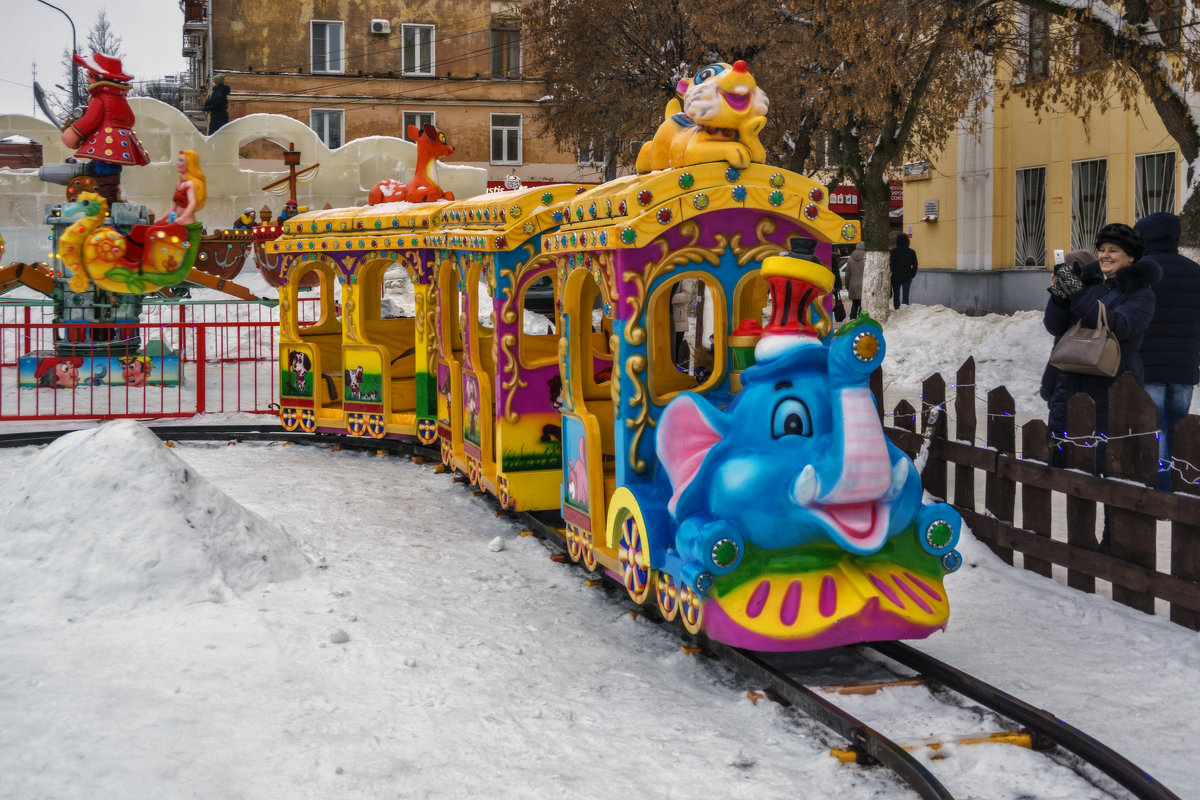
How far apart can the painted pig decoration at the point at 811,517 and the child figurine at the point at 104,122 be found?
1249 cm

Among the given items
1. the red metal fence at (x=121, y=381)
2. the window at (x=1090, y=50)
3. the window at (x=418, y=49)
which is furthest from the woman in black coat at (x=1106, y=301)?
the window at (x=418, y=49)

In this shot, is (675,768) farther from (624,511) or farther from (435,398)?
(435,398)

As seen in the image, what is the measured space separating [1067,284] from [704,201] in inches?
106

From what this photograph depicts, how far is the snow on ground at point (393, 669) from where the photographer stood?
4.75 meters

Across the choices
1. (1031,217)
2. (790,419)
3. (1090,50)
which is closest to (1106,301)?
(790,419)

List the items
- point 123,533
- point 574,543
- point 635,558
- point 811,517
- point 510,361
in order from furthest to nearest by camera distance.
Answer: point 510,361 → point 574,543 → point 123,533 → point 635,558 → point 811,517

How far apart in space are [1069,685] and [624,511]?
2295 millimetres

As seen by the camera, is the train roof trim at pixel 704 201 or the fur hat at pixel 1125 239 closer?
the train roof trim at pixel 704 201

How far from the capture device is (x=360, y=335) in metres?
12.7

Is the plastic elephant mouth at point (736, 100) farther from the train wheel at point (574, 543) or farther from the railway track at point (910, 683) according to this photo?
the railway track at point (910, 683)

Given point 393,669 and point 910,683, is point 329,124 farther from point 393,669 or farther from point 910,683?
point 910,683

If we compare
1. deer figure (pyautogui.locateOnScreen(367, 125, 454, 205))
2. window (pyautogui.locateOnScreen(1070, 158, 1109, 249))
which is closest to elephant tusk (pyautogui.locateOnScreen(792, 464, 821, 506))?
deer figure (pyautogui.locateOnScreen(367, 125, 454, 205))

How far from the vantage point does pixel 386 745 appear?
5.04 m

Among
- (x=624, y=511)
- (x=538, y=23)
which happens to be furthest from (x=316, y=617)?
(x=538, y=23)
